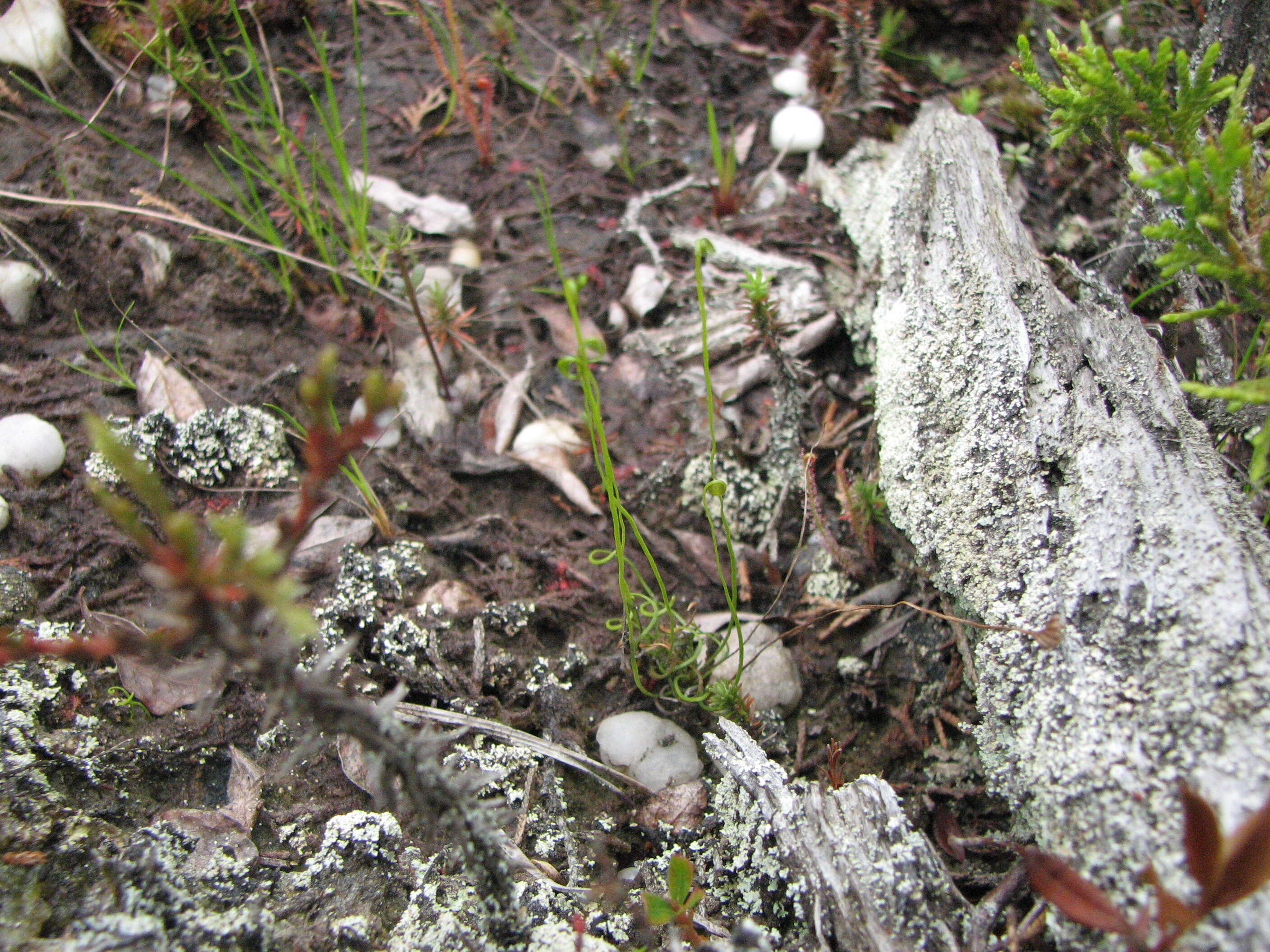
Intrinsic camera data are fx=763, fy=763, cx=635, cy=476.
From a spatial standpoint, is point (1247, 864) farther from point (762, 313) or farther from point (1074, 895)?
point (762, 313)

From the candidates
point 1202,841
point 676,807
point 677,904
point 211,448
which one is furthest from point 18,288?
point 1202,841

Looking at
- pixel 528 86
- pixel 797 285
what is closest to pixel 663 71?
pixel 528 86

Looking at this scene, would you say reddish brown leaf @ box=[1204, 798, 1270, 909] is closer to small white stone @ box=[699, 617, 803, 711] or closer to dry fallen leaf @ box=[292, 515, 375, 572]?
small white stone @ box=[699, 617, 803, 711]

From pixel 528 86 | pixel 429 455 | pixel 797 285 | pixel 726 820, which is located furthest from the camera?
pixel 528 86

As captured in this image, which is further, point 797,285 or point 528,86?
point 528,86

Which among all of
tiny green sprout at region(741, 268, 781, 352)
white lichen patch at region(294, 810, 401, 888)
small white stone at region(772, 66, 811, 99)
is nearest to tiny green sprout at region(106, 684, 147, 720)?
white lichen patch at region(294, 810, 401, 888)

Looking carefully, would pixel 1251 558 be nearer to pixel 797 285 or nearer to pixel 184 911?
pixel 797 285
